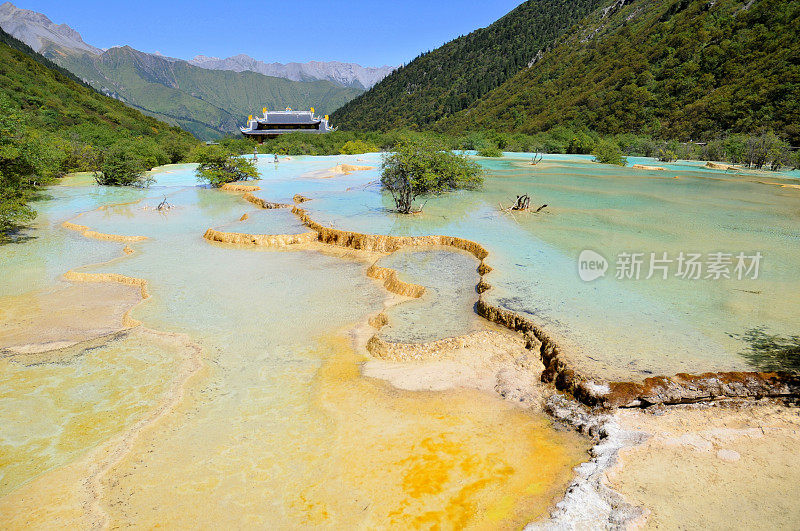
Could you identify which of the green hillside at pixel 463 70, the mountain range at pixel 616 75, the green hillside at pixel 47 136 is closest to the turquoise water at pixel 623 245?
the green hillside at pixel 47 136

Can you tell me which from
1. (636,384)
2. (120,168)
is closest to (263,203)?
(120,168)

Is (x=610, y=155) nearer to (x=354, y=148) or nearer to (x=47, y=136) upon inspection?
(x=354, y=148)

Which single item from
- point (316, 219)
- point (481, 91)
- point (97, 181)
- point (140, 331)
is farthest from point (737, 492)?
point (481, 91)

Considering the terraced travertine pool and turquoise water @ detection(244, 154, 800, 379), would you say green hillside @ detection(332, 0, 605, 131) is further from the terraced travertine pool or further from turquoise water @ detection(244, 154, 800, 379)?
the terraced travertine pool

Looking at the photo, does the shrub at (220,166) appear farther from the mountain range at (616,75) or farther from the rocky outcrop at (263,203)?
the mountain range at (616,75)

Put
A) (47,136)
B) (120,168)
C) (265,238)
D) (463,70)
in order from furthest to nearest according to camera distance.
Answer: (463,70) → (47,136) → (120,168) → (265,238)

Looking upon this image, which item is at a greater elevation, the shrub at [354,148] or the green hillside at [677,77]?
the green hillside at [677,77]

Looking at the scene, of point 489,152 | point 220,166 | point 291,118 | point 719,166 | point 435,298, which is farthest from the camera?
point 291,118
